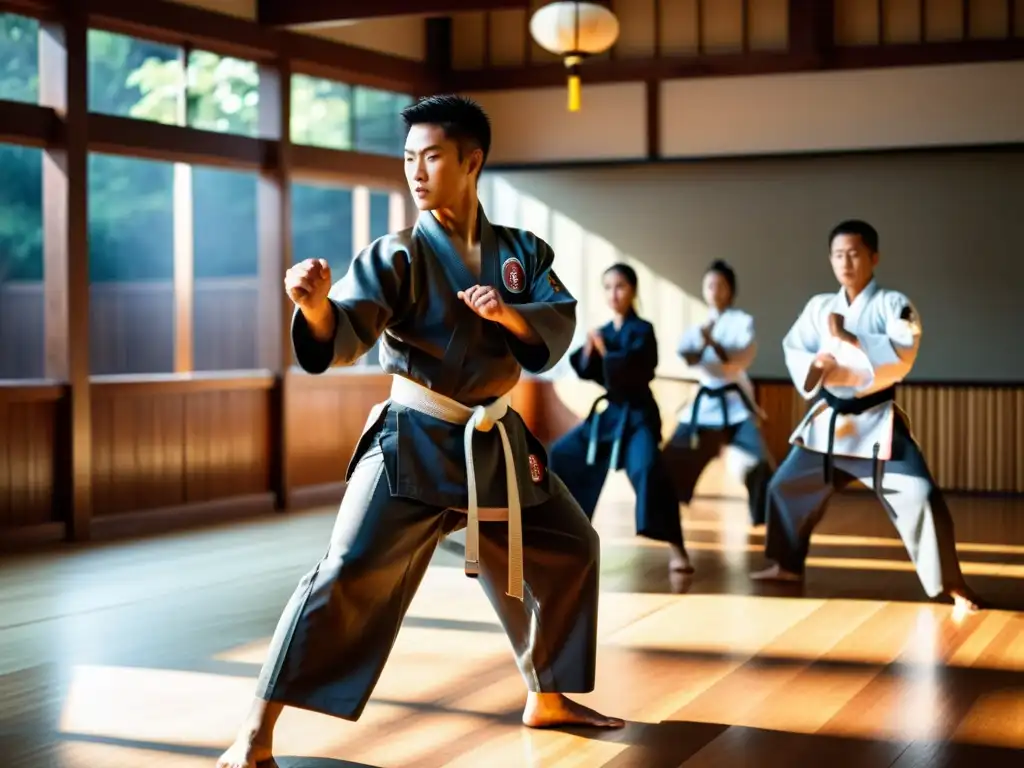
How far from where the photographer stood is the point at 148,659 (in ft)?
11.8

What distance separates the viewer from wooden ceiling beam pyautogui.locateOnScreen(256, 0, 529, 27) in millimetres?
6582

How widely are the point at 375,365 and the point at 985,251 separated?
3495 mm

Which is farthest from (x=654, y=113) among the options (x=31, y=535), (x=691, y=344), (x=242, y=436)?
(x=31, y=535)

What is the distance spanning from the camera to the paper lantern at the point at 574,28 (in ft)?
18.9

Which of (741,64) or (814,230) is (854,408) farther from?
(741,64)

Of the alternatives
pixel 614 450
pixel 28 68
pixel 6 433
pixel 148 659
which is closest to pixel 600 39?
pixel 614 450

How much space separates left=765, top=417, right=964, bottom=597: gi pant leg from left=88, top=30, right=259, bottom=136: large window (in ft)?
11.2

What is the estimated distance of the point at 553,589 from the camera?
9.45ft

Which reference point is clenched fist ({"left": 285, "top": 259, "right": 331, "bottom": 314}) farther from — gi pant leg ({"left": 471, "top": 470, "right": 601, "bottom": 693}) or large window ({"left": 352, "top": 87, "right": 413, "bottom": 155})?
large window ({"left": 352, "top": 87, "right": 413, "bottom": 155})

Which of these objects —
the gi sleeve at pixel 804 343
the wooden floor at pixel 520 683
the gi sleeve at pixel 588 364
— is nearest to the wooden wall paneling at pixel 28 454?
the wooden floor at pixel 520 683

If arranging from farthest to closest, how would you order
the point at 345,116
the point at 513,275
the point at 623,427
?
the point at 345,116 < the point at 623,427 < the point at 513,275

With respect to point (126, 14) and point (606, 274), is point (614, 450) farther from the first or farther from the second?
point (126, 14)

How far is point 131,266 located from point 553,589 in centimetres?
407

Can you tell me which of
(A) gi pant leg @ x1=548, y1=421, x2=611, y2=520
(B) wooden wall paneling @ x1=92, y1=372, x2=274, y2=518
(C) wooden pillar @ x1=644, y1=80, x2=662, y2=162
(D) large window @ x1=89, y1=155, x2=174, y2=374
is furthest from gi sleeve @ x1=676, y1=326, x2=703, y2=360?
(D) large window @ x1=89, y1=155, x2=174, y2=374
